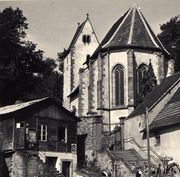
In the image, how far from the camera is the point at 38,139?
40.2 meters

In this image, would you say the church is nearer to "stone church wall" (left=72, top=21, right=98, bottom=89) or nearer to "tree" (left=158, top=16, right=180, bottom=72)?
"tree" (left=158, top=16, right=180, bottom=72)

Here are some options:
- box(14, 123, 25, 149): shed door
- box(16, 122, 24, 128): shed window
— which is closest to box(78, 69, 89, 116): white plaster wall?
box(16, 122, 24, 128): shed window

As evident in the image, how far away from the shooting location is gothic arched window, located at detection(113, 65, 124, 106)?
5416 cm

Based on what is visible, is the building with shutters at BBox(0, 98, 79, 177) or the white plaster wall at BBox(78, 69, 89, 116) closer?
the building with shutters at BBox(0, 98, 79, 177)

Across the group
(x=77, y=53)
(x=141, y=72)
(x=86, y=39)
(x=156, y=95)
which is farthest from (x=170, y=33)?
(x=156, y=95)

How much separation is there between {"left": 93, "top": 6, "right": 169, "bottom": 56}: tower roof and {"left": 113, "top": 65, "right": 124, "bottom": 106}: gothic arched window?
258cm

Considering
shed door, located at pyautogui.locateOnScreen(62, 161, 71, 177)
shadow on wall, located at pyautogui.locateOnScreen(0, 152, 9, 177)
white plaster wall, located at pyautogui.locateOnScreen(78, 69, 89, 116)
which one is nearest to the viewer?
shadow on wall, located at pyautogui.locateOnScreen(0, 152, 9, 177)

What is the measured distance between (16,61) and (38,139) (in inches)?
950

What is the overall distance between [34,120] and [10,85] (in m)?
21.9

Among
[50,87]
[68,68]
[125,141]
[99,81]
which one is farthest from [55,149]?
[50,87]

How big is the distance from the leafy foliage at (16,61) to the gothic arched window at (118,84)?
13144mm

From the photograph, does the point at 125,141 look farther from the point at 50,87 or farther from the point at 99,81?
the point at 50,87

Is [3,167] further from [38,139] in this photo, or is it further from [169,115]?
[169,115]

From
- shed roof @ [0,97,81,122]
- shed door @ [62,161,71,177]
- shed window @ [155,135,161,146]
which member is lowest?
shed door @ [62,161,71,177]
